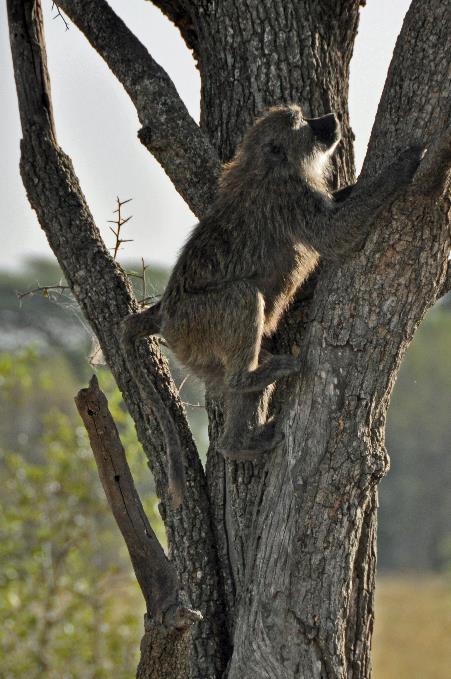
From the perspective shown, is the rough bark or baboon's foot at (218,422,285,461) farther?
the rough bark

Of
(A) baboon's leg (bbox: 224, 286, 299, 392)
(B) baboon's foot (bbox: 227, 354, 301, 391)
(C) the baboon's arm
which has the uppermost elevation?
(C) the baboon's arm

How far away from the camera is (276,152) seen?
4.54m

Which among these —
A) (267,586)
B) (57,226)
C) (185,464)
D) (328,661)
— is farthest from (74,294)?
(328,661)

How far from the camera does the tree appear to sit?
12.0ft

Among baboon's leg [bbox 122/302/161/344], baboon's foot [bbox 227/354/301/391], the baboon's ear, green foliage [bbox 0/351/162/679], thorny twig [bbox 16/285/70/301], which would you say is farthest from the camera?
green foliage [bbox 0/351/162/679]

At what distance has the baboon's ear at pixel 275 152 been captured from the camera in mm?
4488

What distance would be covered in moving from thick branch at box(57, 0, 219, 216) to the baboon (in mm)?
121

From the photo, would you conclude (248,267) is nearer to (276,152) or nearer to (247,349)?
(247,349)

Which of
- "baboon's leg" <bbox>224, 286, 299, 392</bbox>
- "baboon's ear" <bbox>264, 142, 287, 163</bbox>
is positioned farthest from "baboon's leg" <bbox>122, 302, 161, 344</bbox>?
"baboon's ear" <bbox>264, 142, 287, 163</bbox>

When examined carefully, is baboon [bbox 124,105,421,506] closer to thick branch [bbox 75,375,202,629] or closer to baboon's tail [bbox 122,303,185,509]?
baboon's tail [bbox 122,303,185,509]

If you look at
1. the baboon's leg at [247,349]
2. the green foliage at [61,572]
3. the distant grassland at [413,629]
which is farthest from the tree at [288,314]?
the distant grassland at [413,629]

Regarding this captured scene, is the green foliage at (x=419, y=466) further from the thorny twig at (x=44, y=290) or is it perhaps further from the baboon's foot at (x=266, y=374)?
the baboon's foot at (x=266, y=374)

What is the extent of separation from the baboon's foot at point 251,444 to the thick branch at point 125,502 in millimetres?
552

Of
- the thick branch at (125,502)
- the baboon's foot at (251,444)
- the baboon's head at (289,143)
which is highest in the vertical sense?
the baboon's head at (289,143)
